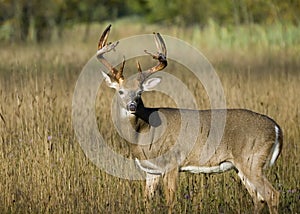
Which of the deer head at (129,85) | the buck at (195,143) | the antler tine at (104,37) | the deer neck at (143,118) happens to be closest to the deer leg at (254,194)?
the buck at (195,143)

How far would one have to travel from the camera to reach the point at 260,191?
5.80m

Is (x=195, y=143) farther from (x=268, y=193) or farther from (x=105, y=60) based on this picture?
(x=105, y=60)

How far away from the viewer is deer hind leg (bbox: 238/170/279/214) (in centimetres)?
574

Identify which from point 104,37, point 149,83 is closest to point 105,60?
point 104,37

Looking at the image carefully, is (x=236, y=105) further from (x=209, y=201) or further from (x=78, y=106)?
(x=209, y=201)

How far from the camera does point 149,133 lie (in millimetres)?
6406

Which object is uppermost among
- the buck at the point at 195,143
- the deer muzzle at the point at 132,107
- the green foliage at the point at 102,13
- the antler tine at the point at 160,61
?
the antler tine at the point at 160,61

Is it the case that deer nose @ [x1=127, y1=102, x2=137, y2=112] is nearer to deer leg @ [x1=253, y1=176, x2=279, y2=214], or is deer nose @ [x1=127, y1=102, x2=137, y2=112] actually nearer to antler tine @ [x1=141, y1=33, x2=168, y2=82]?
antler tine @ [x1=141, y1=33, x2=168, y2=82]

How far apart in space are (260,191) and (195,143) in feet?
2.51

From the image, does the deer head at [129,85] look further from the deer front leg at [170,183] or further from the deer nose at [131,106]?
the deer front leg at [170,183]

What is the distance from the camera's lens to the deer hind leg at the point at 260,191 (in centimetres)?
574

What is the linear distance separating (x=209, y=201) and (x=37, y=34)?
1666 centimetres

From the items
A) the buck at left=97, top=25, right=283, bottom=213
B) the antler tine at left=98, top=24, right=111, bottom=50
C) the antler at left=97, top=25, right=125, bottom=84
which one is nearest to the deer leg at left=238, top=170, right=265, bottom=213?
the buck at left=97, top=25, right=283, bottom=213

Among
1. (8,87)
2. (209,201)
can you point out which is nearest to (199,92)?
(8,87)
